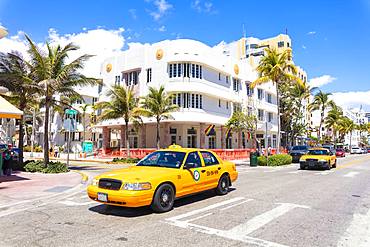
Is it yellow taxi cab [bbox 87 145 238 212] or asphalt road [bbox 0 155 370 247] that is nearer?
asphalt road [bbox 0 155 370 247]

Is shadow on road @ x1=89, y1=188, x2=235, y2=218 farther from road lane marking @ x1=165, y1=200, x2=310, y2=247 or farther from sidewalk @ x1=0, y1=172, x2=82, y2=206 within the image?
sidewalk @ x1=0, y1=172, x2=82, y2=206

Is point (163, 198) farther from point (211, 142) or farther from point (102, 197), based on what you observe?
point (211, 142)

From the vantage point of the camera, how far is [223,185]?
9836 millimetres

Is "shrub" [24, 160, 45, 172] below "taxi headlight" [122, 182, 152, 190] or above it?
→ below

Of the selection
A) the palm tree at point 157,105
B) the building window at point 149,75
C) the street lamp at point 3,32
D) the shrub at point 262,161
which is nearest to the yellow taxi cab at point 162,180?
the street lamp at point 3,32

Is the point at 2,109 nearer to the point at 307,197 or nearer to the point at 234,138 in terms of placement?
the point at 307,197

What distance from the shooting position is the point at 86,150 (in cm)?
4525

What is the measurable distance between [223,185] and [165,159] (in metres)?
2.37

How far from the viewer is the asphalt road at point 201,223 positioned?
5.34 metres

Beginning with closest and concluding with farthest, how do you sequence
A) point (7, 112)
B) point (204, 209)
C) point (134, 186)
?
point (134, 186)
point (204, 209)
point (7, 112)

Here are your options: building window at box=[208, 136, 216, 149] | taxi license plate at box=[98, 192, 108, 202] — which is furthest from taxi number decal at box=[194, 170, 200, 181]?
building window at box=[208, 136, 216, 149]

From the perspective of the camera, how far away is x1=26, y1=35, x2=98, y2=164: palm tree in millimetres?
17031

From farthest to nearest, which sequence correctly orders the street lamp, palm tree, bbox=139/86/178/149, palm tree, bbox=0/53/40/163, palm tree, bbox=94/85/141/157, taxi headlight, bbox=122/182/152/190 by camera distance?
palm tree, bbox=94/85/141/157, palm tree, bbox=139/86/178/149, palm tree, bbox=0/53/40/163, the street lamp, taxi headlight, bbox=122/182/152/190

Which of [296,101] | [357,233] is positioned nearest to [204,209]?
[357,233]
